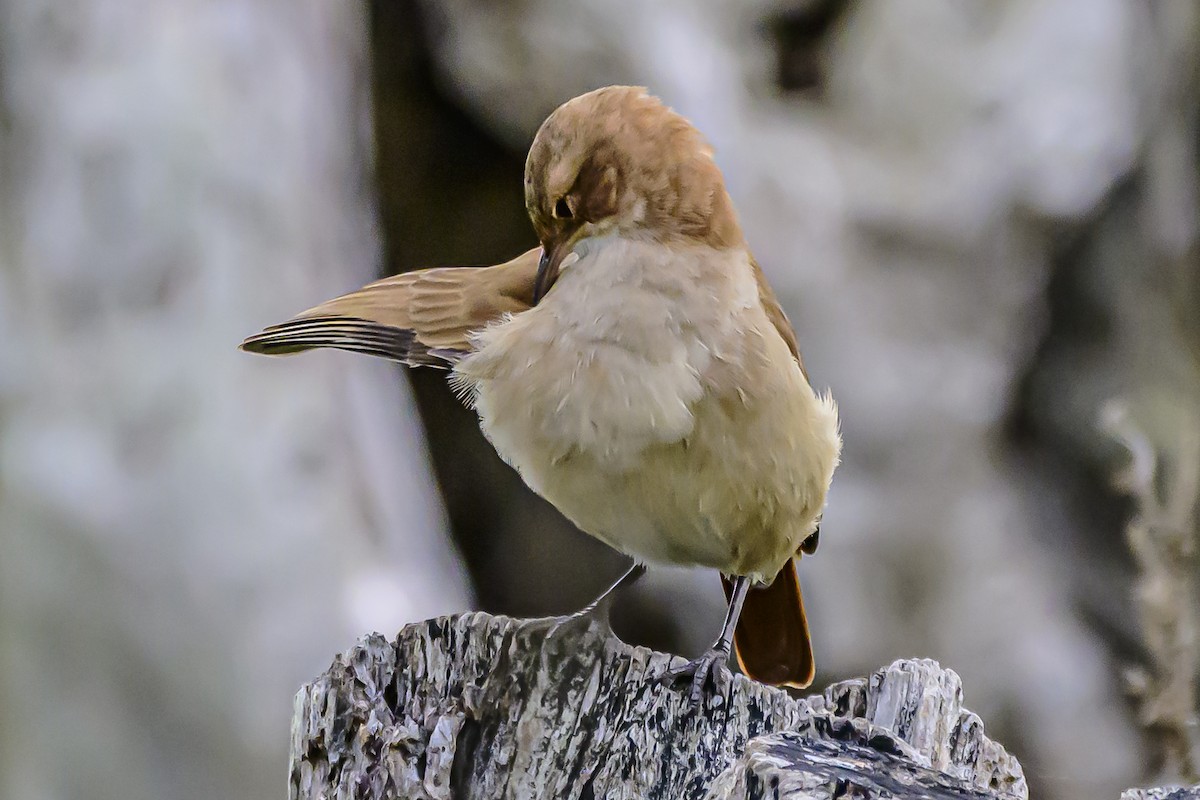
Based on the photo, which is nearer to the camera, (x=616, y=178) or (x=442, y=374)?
(x=616, y=178)

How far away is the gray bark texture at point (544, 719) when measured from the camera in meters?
1.71

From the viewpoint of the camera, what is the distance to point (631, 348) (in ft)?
6.51

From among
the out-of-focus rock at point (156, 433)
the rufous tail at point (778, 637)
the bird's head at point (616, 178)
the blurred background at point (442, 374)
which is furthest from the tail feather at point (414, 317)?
the out-of-focus rock at point (156, 433)

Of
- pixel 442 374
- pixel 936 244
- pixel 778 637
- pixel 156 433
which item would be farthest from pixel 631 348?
pixel 936 244

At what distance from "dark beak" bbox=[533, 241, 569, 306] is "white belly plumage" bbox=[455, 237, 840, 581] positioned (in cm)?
2

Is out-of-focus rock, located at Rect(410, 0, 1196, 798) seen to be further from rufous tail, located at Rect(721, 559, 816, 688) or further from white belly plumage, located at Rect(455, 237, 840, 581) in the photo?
white belly plumage, located at Rect(455, 237, 840, 581)

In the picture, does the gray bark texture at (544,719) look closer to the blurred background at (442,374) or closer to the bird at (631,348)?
the bird at (631,348)

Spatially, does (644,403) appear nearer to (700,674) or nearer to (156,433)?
(700,674)

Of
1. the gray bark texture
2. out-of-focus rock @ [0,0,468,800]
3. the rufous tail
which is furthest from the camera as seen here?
out-of-focus rock @ [0,0,468,800]

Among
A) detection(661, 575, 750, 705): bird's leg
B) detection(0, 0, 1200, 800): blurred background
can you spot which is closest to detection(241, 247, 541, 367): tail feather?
detection(661, 575, 750, 705): bird's leg

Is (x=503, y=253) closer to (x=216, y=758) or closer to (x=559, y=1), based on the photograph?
(x=559, y=1)

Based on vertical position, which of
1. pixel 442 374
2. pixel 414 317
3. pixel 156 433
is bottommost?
pixel 414 317

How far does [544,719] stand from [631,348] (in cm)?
59

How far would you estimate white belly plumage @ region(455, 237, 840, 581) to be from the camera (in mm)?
1972
